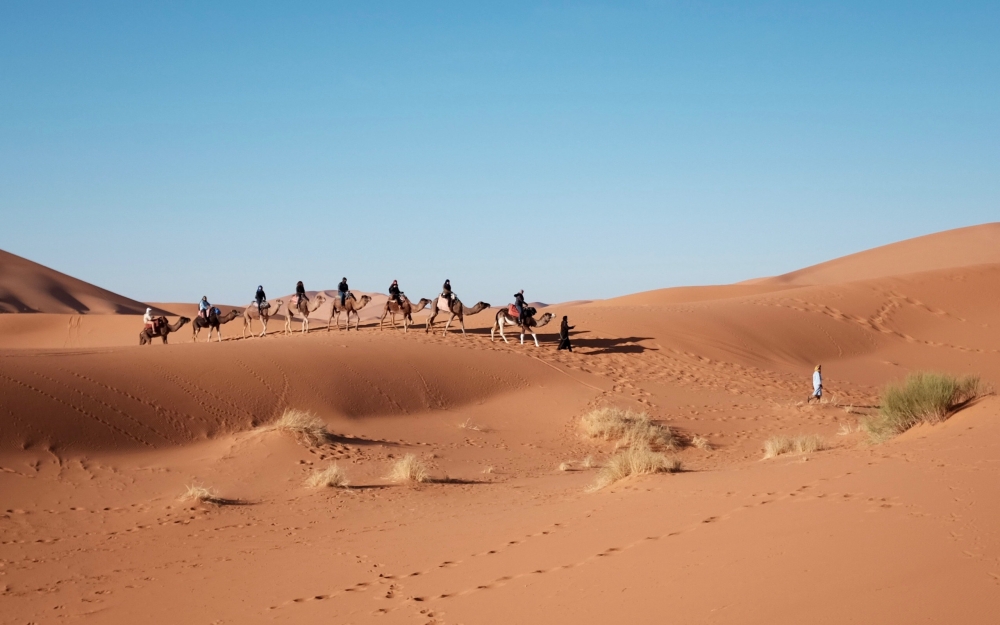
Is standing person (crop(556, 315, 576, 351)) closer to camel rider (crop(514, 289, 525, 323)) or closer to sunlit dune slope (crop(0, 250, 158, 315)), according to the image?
camel rider (crop(514, 289, 525, 323))

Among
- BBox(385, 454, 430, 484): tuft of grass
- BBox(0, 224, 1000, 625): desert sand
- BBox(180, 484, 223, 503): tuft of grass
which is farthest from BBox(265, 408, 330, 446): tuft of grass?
BBox(180, 484, 223, 503): tuft of grass

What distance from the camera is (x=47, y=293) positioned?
76000 millimetres

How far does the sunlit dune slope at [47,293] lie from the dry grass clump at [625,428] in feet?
187

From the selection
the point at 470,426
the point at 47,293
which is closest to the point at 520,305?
the point at 470,426

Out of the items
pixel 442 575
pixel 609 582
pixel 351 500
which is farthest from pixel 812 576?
pixel 351 500

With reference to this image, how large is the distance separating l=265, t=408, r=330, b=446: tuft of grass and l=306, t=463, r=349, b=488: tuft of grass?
278 centimetres

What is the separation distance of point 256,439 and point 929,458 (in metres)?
13.6

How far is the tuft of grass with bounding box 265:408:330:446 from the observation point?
63.9 ft

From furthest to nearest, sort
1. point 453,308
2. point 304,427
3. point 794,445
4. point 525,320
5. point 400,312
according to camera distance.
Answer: point 400,312 → point 453,308 → point 525,320 → point 304,427 → point 794,445

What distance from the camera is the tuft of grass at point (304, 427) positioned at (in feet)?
63.9

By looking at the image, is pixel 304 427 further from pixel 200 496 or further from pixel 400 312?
pixel 400 312

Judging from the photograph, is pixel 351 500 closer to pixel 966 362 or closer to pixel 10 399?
pixel 10 399

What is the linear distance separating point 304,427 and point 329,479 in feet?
11.1

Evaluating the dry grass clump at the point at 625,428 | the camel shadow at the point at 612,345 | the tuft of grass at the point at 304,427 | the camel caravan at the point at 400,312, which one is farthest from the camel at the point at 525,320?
the tuft of grass at the point at 304,427
